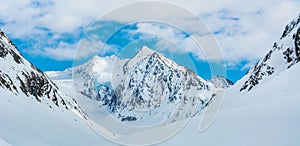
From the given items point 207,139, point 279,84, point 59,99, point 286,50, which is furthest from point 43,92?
point 207,139

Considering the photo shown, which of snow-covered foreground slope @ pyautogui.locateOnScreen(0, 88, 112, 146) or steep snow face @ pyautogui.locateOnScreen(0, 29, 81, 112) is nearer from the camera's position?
snow-covered foreground slope @ pyautogui.locateOnScreen(0, 88, 112, 146)

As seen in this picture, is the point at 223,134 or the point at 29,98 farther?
the point at 29,98

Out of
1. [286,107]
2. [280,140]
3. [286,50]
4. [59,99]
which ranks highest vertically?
[59,99]

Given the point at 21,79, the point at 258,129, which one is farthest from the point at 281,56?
the point at 258,129

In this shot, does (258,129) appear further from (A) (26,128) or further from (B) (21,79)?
(B) (21,79)

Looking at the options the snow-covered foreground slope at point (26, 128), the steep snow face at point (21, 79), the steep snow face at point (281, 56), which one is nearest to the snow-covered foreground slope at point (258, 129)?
the snow-covered foreground slope at point (26, 128)

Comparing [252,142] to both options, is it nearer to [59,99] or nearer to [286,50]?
[286,50]

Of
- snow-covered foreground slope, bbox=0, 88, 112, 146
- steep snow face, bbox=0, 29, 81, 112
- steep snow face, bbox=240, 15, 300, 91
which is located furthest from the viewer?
steep snow face, bbox=240, 15, 300, 91

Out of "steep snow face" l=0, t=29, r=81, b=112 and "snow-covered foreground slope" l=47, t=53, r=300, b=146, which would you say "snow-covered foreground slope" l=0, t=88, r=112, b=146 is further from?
"snow-covered foreground slope" l=47, t=53, r=300, b=146

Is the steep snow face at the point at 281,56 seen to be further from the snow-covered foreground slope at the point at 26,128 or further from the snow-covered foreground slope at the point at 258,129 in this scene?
the snow-covered foreground slope at the point at 258,129

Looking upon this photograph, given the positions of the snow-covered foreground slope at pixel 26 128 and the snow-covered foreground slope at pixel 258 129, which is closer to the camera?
the snow-covered foreground slope at pixel 258 129

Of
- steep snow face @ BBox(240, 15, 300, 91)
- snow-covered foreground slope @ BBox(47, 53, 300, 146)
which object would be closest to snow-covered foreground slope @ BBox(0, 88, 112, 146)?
snow-covered foreground slope @ BBox(47, 53, 300, 146)
